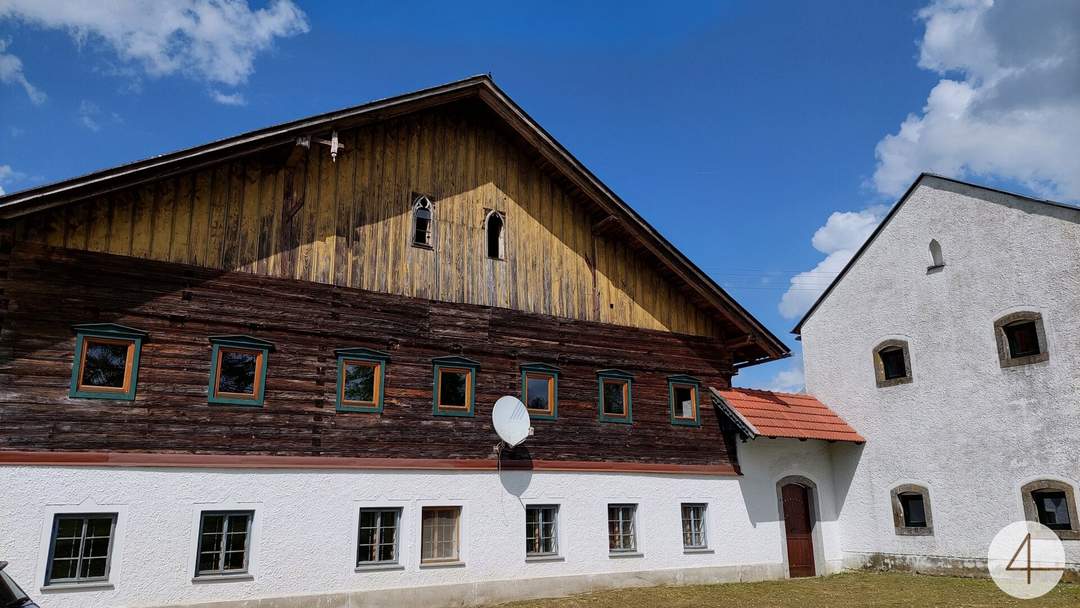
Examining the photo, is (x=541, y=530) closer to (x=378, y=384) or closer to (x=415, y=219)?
(x=378, y=384)

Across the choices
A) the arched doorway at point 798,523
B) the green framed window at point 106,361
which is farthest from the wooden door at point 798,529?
the green framed window at point 106,361

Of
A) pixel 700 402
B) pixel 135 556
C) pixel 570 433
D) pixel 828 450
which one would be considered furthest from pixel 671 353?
pixel 135 556

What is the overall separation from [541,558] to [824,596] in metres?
5.65

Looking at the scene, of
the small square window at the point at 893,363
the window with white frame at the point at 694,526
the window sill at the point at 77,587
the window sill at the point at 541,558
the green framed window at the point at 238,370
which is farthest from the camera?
the small square window at the point at 893,363

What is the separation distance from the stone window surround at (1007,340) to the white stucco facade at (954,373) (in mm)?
99

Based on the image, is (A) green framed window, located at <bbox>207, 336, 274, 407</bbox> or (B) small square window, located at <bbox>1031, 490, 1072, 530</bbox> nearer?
(A) green framed window, located at <bbox>207, 336, 274, 407</bbox>

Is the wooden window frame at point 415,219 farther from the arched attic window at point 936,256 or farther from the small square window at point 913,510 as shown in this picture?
the small square window at point 913,510

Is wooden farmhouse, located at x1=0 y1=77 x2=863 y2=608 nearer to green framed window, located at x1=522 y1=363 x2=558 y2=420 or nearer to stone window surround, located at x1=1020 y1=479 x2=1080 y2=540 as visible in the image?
green framed window, located at x1=522 y1=363 x2=558 y2=420

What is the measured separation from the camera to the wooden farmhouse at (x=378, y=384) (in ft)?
37.5

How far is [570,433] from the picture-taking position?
52.2ft

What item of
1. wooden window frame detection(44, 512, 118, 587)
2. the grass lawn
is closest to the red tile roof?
the grass lawn

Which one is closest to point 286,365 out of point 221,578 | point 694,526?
point 221,578

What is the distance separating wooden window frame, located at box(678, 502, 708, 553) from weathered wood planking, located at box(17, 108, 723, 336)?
3923mm

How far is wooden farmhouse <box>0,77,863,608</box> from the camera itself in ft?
37.5
